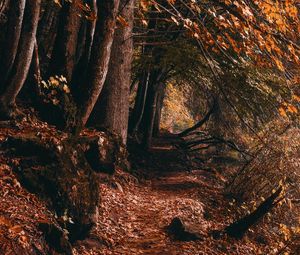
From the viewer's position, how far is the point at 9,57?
620 centimetres

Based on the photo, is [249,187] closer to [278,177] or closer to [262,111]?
[278,177]

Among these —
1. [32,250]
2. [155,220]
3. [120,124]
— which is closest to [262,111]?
[120,124]

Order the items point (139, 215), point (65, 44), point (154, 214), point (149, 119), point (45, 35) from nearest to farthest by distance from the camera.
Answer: point (65, 44), point (139, 215), point (154, 214), point (45, 35), point (149, 119)

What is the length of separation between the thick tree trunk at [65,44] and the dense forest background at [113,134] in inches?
0.8

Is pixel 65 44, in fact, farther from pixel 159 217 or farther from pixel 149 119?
pixel 149 119

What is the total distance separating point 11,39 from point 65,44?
1.82 meters

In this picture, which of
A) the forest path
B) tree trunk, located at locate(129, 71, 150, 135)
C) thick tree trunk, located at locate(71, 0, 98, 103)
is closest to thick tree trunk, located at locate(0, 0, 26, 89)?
thick tree trunk, located at locate(71, 0, 98, 103)

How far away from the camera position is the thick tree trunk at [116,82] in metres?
9.01

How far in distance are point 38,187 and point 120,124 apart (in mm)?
3837

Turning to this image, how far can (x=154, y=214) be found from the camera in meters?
8.27

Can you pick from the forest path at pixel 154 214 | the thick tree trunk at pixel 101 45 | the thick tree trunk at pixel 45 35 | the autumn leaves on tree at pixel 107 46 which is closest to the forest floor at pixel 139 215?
the forest path at pixel 154 214

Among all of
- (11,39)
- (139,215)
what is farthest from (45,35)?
(139,215)

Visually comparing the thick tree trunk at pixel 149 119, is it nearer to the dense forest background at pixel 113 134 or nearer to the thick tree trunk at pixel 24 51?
the dense forest background at pixel 113 134

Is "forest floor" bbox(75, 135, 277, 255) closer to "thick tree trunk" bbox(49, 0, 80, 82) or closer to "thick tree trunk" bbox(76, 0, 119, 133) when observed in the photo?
"thick tree trunk" bbox(76, 0, 119, 133)
